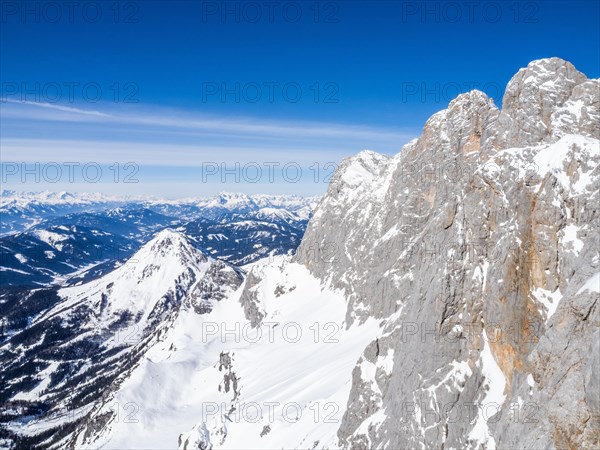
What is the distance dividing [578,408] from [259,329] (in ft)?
497

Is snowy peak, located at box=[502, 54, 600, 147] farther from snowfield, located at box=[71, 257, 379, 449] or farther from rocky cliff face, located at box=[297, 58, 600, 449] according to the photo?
snowfield, located at box=[71, 257, 379, 449]

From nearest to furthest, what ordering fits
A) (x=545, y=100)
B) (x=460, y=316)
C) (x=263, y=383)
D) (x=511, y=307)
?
(x=511, y=307) < (x=460, y=316) < (x=545, y=100) < (x=263, y=383)

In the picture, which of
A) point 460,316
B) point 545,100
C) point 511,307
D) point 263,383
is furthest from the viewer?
point 263,383

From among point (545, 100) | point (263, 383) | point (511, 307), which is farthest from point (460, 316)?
point (263, 383)

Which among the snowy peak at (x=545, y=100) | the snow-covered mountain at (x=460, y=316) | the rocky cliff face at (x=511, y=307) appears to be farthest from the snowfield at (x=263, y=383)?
the snowy peak at (x=545, y=100)

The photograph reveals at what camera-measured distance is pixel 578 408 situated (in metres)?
24.4

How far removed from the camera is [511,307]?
40.2m

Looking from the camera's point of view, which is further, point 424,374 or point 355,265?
→ point 355,265

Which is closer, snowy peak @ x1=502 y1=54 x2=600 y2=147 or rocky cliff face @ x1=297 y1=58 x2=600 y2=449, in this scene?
rocky cliff face @ x1=297 y1=58 x2=600 y2=449

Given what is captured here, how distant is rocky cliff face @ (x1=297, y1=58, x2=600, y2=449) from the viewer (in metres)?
28.1

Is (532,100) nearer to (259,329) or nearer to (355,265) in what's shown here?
(355,265)

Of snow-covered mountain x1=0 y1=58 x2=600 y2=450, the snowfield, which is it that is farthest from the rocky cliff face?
the snowfield

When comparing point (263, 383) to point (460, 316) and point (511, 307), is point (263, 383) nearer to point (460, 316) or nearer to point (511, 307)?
point (460, 316)

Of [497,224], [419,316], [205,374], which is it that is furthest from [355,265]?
[497,224]
